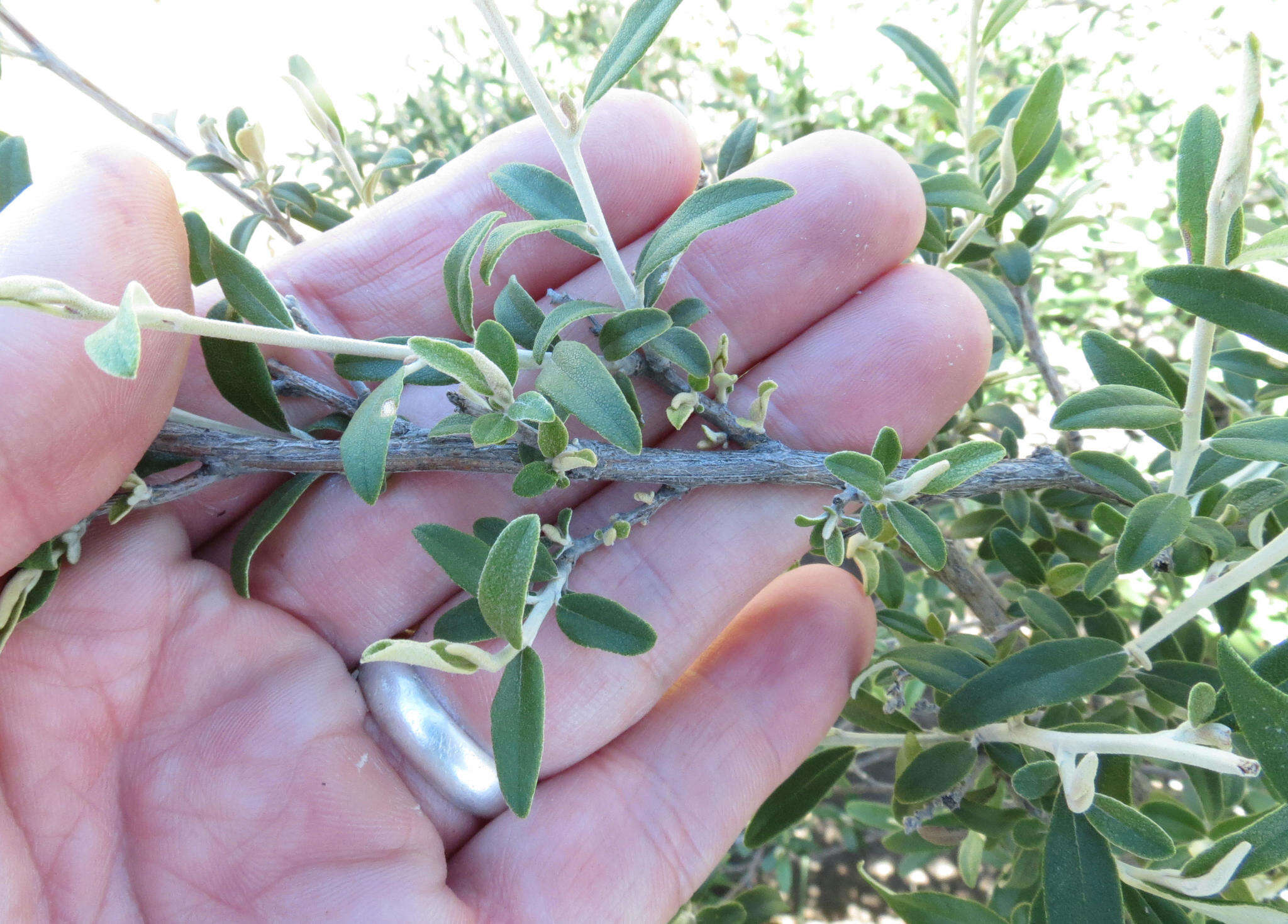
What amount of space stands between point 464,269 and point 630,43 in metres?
0.40

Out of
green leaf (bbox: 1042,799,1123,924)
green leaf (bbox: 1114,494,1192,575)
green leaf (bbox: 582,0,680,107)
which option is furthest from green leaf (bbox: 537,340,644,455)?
green leaf (bbox: 1042,799,1123,924)

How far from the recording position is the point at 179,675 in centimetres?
158

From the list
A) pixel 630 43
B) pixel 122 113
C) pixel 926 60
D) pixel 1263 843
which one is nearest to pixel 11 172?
pixel 122 113

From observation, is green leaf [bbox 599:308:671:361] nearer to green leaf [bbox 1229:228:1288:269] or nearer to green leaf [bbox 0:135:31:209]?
green leaf [bbox 1229:228:1288:269]

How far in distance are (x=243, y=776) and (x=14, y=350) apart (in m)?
0.82

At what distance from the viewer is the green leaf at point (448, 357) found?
3.49 ft

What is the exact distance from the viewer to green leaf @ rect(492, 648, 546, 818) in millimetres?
1188

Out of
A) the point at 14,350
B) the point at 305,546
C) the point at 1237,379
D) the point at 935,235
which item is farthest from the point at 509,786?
the point at 1237,379

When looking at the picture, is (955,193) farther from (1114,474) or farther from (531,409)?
(531,409)

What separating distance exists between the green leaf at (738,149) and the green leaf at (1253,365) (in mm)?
992

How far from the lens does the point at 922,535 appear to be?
4.13 ft

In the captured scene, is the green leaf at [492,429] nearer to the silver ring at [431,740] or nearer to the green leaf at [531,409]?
the green leaf at [531,409]

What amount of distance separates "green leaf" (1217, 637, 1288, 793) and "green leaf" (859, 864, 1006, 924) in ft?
1.69

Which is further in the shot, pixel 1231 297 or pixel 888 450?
pixel 888 450
